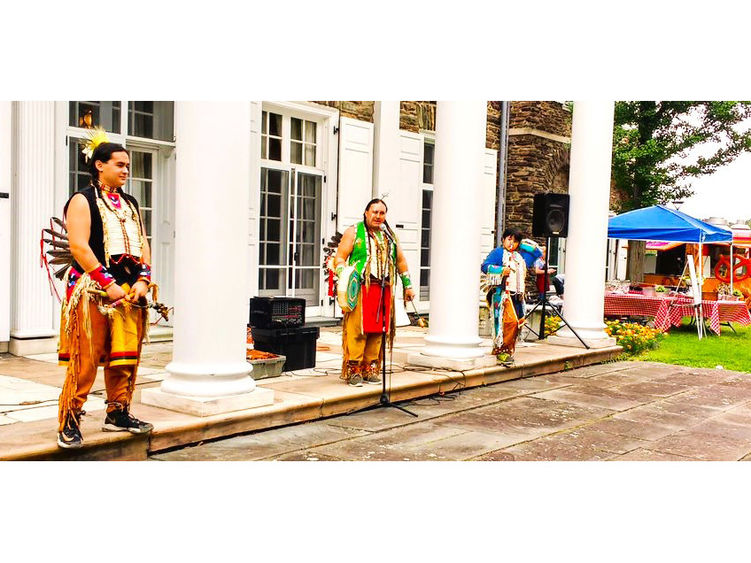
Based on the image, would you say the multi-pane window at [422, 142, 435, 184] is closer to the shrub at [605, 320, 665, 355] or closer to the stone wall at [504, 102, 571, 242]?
the stone wall at [504, 102, 571, 242]

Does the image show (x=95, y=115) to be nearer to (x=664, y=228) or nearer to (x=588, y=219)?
(x=588, y=219)

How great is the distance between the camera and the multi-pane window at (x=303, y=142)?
10.9 meters

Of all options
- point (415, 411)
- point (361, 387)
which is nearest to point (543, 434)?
point (415, 411)

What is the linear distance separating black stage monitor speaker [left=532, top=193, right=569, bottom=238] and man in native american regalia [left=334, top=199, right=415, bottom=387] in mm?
3810

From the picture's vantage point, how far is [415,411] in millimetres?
6359

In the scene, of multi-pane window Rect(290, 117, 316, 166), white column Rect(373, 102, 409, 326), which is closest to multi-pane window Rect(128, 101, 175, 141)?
multi-pane window Rect(290, 117, 316, 166)

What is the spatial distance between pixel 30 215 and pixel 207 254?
10.7 ft

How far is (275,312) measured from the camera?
7066 millimetres

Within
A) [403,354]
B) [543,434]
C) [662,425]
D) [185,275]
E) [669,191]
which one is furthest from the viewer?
[669,191]

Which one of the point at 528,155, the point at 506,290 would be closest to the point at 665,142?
the point at 528,155

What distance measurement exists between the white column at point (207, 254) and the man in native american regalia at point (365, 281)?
1348 mm

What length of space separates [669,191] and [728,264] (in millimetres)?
3897

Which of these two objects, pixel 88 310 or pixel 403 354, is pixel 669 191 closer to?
pixel 403 354

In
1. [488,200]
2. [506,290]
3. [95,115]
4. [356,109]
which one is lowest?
[506,290]
